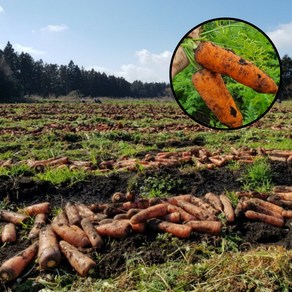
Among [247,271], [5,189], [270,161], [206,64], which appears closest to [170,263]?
[247,271]

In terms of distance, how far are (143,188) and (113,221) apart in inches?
62.4

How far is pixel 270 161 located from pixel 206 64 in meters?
4.81

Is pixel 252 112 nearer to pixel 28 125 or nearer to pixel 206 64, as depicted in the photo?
pixel 206 64

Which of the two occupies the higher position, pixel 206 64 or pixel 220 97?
pixel 206 64

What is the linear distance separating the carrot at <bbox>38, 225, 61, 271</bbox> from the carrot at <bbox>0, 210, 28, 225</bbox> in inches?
32.2

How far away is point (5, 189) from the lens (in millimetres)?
6227

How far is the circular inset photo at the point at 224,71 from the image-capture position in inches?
110

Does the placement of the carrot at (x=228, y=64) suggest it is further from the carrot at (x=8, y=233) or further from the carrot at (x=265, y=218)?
the carrot at (x=8, y=233)

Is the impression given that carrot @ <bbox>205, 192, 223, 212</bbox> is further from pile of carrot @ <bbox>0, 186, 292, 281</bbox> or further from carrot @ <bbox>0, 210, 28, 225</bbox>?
carrot @ <bbox>0, 210, 28, 225</bbox>

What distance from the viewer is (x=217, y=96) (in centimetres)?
278

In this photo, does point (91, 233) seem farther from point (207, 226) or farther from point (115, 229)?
point (207, 226)

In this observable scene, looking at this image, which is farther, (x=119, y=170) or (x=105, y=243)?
(x=119, y=170)

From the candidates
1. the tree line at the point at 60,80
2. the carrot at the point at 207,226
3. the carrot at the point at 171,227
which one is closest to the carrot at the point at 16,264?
the carrot at the point at 171,227

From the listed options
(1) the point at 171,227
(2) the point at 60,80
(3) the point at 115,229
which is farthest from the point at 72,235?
(2) the point at 60,80
